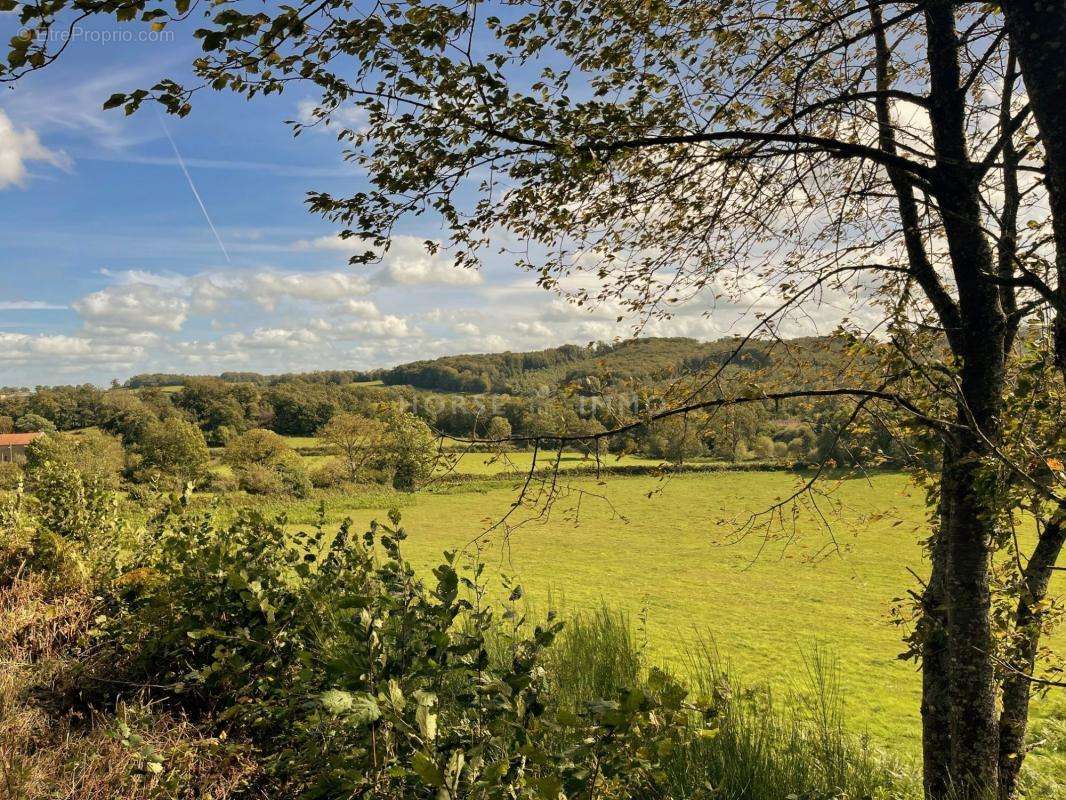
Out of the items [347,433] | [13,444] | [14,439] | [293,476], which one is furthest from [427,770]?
[14,439]

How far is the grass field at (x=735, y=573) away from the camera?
589 centimetres

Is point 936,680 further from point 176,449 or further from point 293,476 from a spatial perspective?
point 176,449

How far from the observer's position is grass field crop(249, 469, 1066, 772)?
589cm

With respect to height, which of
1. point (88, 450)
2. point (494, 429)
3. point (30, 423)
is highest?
point (494, 429)

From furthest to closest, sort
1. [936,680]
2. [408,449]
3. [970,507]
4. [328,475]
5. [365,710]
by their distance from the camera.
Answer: [328,475], [408,449], [936,680], [970,507], [365,710]

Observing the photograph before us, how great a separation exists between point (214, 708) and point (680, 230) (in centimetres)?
341

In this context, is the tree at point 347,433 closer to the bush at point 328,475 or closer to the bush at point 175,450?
the bush at point 328,475

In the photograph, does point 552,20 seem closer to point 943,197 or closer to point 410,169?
point 410,169

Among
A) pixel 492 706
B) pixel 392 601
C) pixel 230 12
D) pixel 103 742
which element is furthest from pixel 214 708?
pixel 230 12

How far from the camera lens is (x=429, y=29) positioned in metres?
2.18

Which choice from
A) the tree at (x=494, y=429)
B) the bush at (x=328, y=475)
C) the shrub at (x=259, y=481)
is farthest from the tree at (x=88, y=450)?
the tree at (x=494, y=429)

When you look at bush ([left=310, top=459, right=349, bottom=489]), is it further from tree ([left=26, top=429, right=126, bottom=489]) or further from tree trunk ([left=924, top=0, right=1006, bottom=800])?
tree trunk ([left=924, top=0, right=1006, bottom=800])

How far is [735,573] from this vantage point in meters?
14.5

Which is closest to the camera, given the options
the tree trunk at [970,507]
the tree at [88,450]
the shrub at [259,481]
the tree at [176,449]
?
the tree trunk at [970,507]
